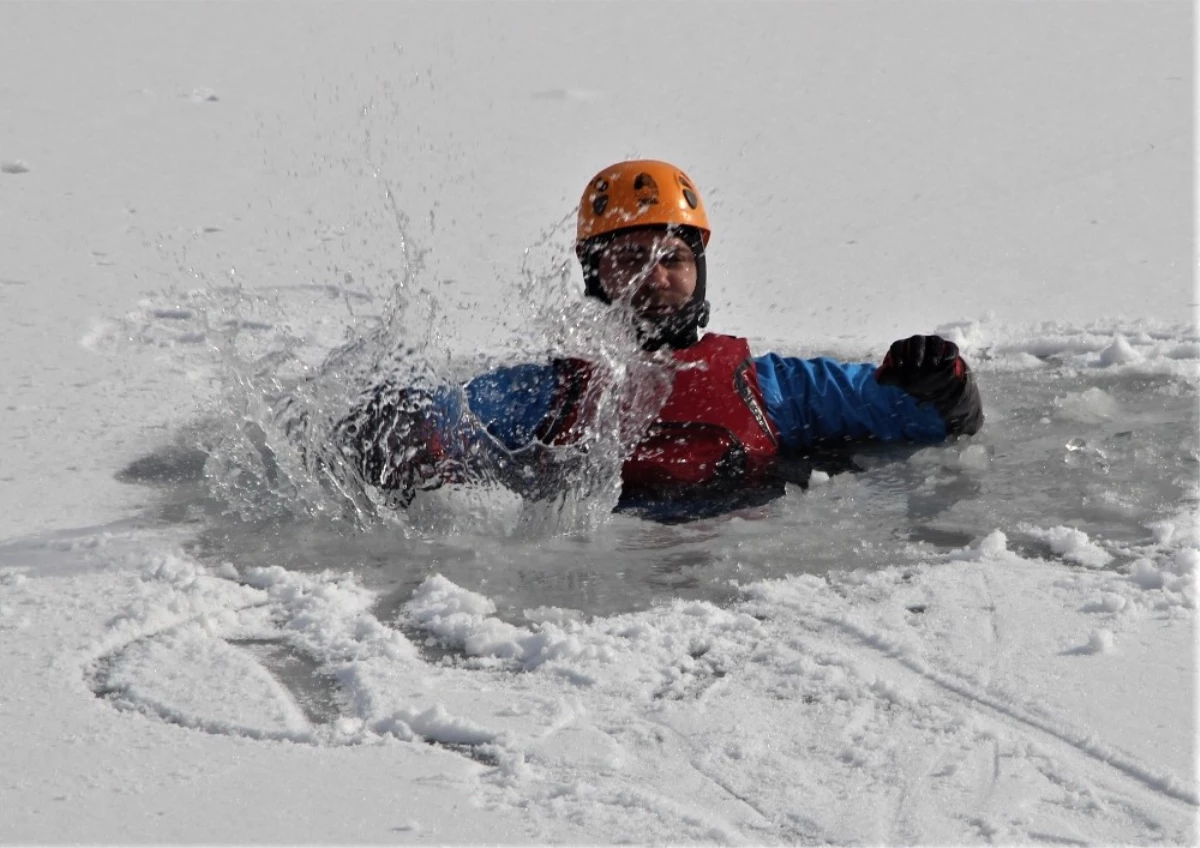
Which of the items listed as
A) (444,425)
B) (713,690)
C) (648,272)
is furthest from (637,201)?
(713,690)

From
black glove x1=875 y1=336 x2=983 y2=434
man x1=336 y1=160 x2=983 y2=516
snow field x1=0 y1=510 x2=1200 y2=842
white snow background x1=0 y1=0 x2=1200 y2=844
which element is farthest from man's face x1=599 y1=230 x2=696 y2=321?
snow field x1=0 y1=510 x2=1200 y2=842

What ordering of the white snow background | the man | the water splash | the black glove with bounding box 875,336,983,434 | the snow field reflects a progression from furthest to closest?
the black glove with bounding box 875,336,983,434 < the man < the water splash < the white snow background < the snow field

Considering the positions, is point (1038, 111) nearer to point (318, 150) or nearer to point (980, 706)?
point (318, 150)

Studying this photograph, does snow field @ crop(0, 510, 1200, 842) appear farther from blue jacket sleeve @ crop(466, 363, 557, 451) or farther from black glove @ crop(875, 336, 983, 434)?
blue jacket sleeve @ crop(466, 363, 557, 451)

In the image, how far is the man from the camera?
452 cm

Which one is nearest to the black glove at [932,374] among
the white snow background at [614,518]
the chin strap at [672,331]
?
the white snow background at [614,518]

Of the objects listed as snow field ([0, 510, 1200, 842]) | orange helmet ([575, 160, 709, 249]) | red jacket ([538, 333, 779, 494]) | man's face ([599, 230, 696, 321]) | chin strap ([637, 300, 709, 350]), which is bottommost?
snow field ([0, 510, 1200, 842])

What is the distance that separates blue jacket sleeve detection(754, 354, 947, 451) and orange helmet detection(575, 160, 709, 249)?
0.55 metres

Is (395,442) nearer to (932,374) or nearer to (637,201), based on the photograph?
(637,201)

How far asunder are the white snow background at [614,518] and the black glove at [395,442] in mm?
94

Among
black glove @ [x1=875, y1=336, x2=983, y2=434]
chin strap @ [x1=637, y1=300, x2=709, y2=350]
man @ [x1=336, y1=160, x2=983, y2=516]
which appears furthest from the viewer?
chin strap @ [x1=637, y1=300, x2=709, y2=350]

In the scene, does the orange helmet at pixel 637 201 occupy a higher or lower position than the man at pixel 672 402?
higher

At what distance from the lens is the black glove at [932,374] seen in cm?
463

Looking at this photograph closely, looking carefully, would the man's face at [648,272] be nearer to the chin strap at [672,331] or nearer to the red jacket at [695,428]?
the chin strap at [672,331]
